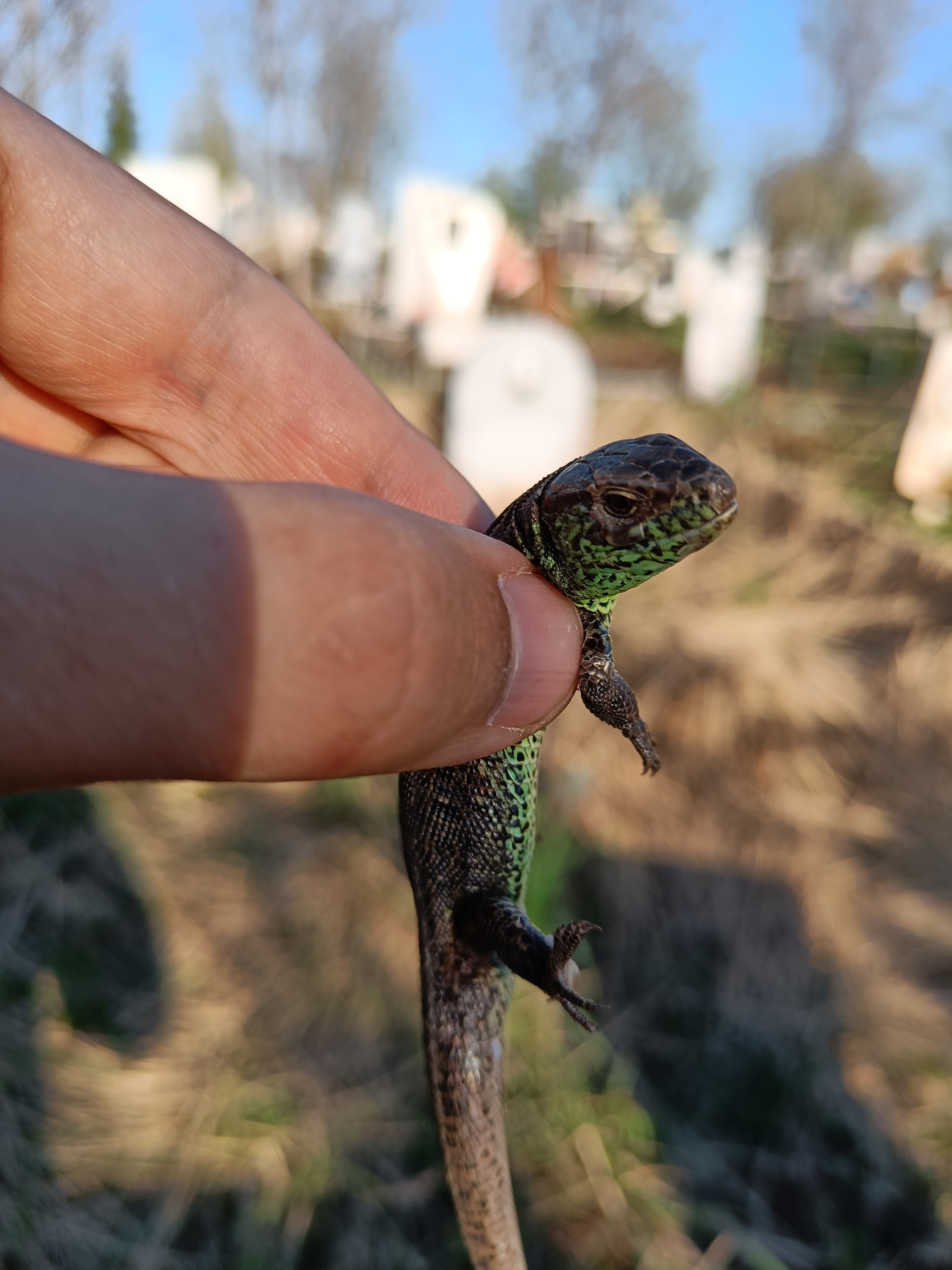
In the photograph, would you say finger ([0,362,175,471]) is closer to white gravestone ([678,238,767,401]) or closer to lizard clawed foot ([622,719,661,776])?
lizard clawed foot ([622,719,661,776])

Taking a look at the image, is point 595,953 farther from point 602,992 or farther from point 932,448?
point 932,448

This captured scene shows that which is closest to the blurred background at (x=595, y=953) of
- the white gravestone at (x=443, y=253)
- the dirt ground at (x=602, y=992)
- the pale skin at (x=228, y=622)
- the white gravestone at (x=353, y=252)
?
the dirt ground at (x=602, y=992)

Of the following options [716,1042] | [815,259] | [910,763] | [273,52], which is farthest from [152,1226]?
[815,259]

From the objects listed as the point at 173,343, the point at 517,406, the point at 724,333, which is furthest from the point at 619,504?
the point at 724,333

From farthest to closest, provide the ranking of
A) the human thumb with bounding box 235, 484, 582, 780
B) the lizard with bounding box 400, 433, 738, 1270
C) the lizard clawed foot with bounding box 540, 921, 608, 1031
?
the lizard with bounding box 400, 433, 738, 1270 → the lizard clawed foot with bounding box 540, 921, 608, 1031 → the human thumb with bounding box 235, 484, 582, 780

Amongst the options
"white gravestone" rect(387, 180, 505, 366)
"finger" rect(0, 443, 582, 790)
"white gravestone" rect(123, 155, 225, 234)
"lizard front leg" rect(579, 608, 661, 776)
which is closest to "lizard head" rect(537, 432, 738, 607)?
"lizard front leg" rect(579, 608, 661, 776)
